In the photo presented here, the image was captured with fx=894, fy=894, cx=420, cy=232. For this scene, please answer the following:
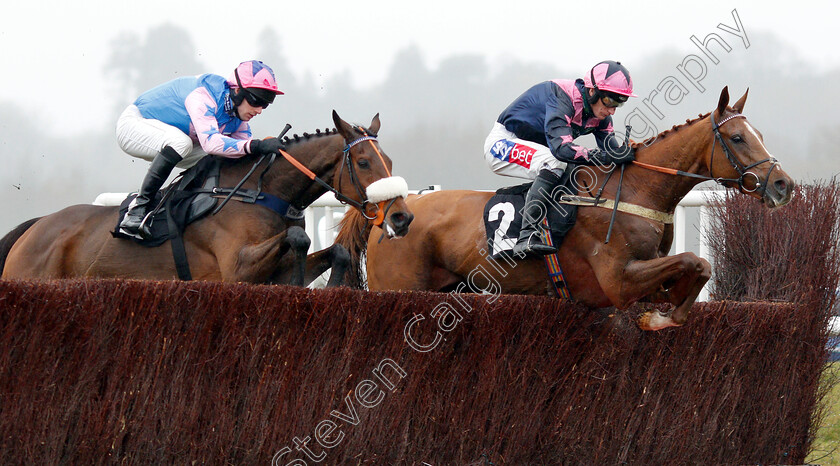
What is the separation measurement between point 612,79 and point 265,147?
2041 millimetres

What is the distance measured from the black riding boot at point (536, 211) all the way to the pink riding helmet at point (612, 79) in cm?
58

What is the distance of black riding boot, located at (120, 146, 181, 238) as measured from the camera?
16.9 feet

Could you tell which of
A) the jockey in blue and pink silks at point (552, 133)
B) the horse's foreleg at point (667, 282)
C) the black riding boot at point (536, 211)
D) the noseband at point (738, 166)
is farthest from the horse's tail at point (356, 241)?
the noseband at point (738, 166)

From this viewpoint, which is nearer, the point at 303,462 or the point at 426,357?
the point at 303,462

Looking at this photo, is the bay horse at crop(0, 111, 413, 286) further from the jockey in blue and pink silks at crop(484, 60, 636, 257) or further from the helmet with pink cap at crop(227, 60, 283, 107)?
the jockey in blue and pink silks at crop(484, 60, 636, 257)

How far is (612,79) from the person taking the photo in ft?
16.9

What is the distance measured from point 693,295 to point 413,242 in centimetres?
193

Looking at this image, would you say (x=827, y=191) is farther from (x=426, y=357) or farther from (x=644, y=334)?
(x=426, y=357)

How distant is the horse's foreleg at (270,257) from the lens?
4.80 meters

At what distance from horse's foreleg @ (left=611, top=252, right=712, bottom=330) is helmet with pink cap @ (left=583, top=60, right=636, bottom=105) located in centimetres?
103

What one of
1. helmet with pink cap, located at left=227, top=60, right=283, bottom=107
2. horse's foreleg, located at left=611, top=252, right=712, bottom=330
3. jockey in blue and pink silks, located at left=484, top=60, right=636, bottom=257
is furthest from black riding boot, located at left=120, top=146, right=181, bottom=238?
horse's foreleg, located at left=611, top=252, right=712, bottom=330

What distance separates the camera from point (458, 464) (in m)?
4.21

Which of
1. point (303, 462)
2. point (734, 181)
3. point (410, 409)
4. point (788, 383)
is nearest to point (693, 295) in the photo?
point (734, 181)

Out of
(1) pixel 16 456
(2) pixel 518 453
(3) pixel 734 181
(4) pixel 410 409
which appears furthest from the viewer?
(3) pixel 734 181
